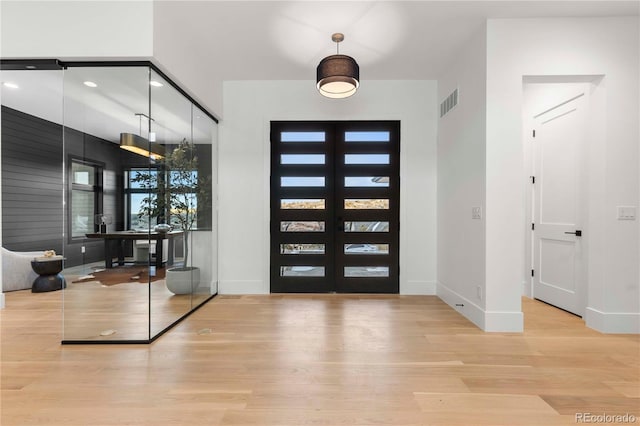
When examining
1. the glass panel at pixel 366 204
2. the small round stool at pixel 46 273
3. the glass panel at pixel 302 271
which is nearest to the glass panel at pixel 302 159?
the glass panel at pixel 366 204

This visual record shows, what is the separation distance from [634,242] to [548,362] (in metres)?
1.80

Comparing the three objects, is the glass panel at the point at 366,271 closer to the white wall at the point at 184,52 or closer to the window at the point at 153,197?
the window at the point at 153,197

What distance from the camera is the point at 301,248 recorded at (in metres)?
4.85

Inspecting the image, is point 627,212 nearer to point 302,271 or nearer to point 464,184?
point 464,184

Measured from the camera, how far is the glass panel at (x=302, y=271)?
483 cm

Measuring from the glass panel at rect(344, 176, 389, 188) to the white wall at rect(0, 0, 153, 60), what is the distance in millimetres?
3037

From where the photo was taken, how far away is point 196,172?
4.03 metres

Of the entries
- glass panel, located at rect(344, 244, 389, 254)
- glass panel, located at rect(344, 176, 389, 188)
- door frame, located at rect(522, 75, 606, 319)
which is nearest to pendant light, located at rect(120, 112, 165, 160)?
glass panel, located at rect(344, 176, 389, 188)

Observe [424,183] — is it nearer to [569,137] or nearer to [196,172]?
[569,137]

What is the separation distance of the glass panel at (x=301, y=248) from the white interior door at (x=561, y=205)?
3.17 metres

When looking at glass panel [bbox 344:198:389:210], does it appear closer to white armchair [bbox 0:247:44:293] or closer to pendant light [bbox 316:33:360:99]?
pendant light [bbox 316:33:360:99]

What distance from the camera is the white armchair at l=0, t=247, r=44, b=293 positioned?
4.73 meters

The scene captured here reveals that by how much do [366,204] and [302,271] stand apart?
Result: 1.47 meters

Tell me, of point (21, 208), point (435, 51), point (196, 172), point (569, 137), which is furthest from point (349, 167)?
point (21, 208)
